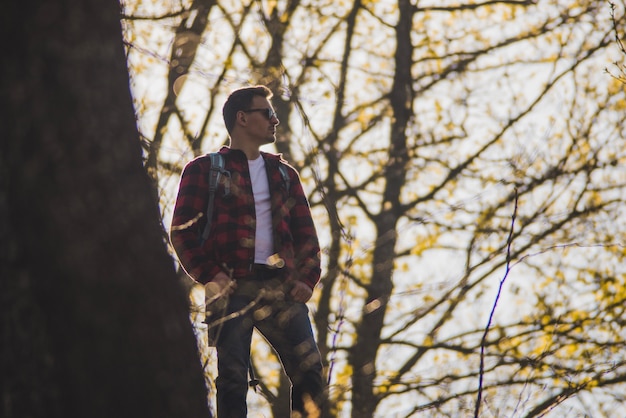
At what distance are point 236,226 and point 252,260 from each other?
0.57ft

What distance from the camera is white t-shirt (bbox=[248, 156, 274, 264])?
4.17m

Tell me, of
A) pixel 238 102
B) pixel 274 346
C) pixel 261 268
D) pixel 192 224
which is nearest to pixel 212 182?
pixel 192 224

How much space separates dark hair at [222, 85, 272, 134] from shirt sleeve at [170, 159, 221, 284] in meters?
0.47

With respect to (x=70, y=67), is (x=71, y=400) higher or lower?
lower

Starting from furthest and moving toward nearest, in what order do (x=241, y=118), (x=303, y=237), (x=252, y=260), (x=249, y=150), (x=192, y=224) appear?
1. (x=241, y=118)
2. (x=249, y=150)
3. (x=303, y=237)
4. (x=192, y=224)
5. (x=252, y=260)

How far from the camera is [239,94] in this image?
4.71 metres

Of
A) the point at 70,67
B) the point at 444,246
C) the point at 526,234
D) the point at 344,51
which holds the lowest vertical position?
the point at 70,67

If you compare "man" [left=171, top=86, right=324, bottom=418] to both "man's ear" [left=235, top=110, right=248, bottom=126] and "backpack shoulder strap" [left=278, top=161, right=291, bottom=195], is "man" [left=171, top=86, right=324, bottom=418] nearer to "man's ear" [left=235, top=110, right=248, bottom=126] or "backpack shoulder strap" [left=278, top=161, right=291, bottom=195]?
"backpack shoulder strap" [left=278, top=161, right=291, bottom=195]

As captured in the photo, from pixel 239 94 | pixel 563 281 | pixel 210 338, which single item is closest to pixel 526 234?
pixel 563 281

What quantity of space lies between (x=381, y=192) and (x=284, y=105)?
191cm

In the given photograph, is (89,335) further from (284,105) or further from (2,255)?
(284,105)

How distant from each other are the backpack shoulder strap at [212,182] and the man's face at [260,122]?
0.28m

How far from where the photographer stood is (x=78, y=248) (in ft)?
6.83

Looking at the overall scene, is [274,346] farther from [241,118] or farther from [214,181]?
[241,118]
